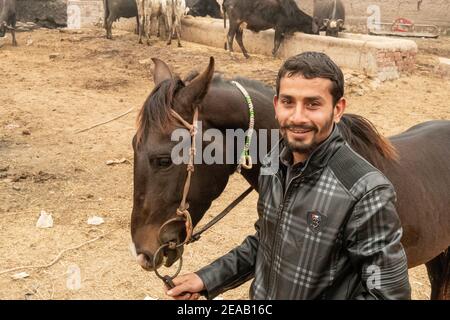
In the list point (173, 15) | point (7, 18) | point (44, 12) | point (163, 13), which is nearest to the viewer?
point (7, 18)

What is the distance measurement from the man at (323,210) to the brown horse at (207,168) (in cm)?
49

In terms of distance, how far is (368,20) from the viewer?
50.8ft

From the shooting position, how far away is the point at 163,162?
77.0 inches

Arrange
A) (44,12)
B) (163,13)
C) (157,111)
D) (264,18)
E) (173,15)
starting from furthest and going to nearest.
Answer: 1. (44,12)
2. (163,13)
3. (173,15)
4. (264,18)
5. (157,111)

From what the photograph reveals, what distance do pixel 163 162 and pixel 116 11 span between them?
13553mm

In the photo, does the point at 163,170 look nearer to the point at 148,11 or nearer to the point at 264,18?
the point at 264,18

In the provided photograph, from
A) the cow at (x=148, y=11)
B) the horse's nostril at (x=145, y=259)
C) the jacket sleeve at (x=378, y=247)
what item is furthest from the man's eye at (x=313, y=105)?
the cow at (x=148, y=11)

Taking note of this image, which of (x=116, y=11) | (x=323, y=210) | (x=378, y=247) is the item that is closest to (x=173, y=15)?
(x=116, y=11)

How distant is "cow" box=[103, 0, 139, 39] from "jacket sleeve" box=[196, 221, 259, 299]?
13.3m

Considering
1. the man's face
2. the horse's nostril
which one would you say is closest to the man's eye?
the man's face

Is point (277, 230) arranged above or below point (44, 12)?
above

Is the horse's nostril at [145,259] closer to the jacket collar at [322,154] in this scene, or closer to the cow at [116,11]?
the jacket collar at [322,154]
